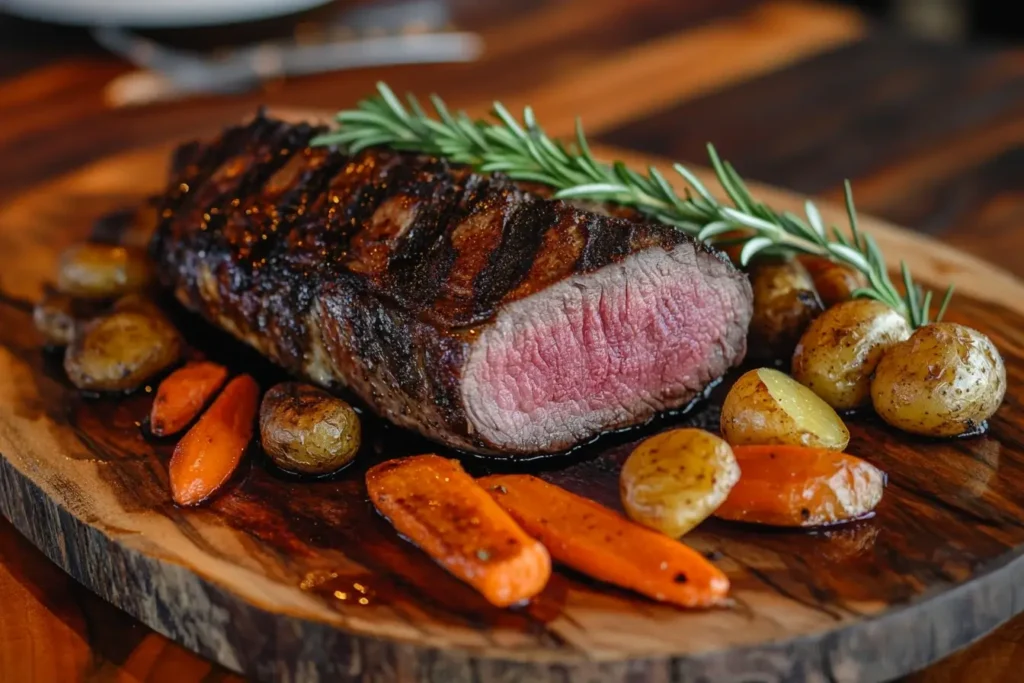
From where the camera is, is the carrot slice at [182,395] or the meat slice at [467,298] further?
the carrot slice at [182,395]

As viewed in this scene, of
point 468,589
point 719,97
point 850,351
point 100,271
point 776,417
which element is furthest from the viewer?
point 719,97

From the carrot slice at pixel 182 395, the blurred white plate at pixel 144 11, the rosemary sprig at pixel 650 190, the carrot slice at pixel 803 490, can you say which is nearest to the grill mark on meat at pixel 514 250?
the rosemary sprig at pixel 650 190

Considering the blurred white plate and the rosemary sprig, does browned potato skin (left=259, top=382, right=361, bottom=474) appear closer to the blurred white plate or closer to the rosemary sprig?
the rosemary sprig

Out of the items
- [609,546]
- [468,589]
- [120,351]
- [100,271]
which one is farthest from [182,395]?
[609,546]

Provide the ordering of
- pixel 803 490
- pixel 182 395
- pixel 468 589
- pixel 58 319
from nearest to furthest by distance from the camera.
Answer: pixel 468 589 → pixel 803 490 → pixel 182 395 → pixel 58 319

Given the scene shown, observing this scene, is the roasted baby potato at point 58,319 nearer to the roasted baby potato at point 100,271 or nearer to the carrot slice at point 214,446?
the roasted baby potato at point 100,271

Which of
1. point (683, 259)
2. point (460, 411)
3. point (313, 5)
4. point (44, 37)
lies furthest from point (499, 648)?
point (44, 37)

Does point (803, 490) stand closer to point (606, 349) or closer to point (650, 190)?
point (606, 349)
